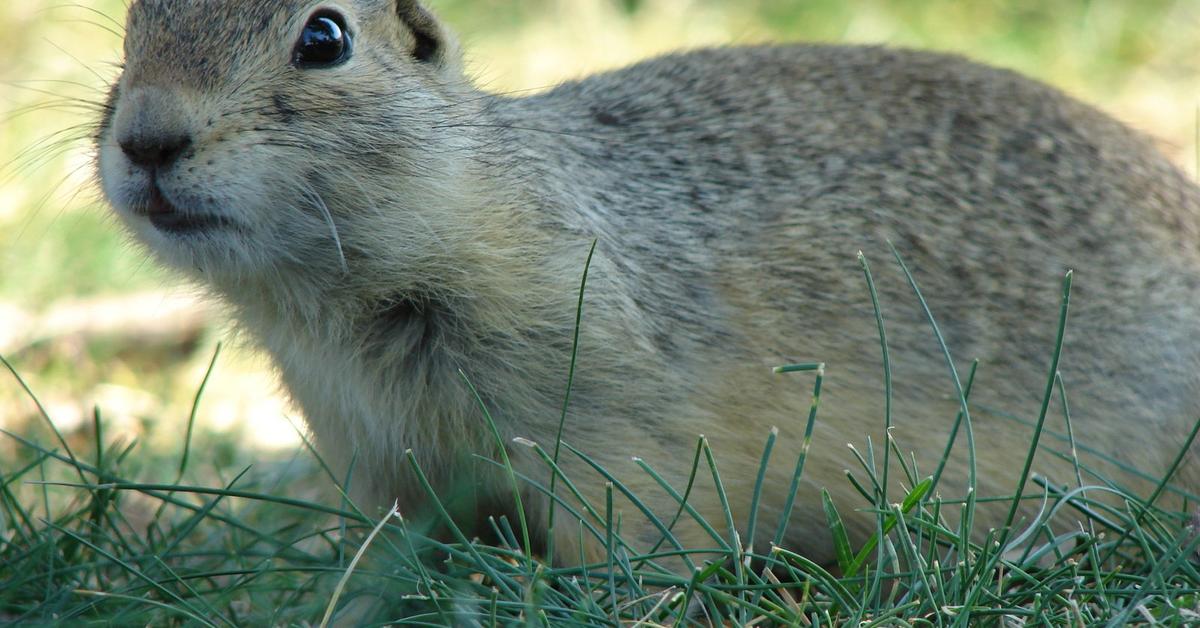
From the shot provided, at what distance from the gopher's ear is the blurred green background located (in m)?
2.28

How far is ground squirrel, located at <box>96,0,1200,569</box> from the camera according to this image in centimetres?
352

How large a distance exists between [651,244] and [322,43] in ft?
4.29

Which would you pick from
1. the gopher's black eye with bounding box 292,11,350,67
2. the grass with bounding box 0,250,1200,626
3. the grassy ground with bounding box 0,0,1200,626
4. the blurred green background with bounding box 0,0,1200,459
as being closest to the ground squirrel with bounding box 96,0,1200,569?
the gopher's black eye with bounding box 292,11,350,67

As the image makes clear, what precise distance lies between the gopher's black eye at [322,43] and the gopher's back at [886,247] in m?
0.66

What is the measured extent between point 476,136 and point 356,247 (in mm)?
548

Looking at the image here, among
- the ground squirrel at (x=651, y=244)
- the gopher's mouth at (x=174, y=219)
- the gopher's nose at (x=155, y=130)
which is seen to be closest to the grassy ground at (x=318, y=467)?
the ground squirrel at (x=651, y=244)

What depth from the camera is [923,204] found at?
4660 millimetres

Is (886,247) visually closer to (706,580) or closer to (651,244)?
(651,244)

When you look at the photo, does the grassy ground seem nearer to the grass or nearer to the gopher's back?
the grass

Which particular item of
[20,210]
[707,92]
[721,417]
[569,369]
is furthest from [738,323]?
[20,210]

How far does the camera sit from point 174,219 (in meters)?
3.37

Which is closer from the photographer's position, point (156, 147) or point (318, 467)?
point (156, 147)

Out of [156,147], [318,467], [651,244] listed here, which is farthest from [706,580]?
[318,467]

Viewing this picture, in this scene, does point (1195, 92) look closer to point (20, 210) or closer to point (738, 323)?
point (738, 323)
